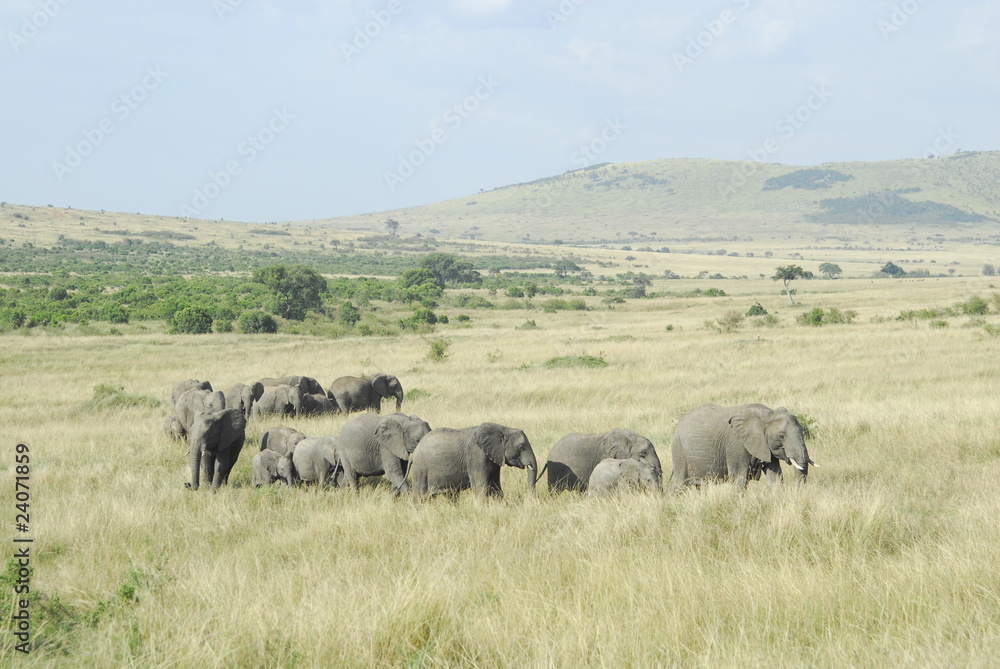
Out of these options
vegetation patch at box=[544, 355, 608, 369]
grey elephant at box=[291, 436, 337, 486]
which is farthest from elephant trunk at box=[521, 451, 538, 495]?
vegetation patch at box=[544, 355, 608, 369]

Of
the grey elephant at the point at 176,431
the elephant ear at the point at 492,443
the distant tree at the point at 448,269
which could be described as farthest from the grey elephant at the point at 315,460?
the distant tree at the point at 448,269

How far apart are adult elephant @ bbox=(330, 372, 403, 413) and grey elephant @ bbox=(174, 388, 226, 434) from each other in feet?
17.4

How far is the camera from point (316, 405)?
19.1 metres

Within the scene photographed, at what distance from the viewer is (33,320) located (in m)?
46.2

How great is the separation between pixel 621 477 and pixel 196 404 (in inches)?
298

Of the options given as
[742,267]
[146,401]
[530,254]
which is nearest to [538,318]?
[146,401]

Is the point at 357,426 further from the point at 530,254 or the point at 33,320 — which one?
the point at 530,254

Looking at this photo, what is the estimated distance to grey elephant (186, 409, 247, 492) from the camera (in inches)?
458

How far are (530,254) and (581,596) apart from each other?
171m

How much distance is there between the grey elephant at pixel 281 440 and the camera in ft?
42.9

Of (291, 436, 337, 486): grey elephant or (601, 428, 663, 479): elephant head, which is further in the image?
(291, 436, 337, 486): grey elephant

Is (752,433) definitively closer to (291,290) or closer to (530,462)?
(530,462)

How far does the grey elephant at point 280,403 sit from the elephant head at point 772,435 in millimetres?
11355

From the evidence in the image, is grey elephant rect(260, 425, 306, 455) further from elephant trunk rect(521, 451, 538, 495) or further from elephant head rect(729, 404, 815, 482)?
elephant head rect(729, 404, 815, 482)
